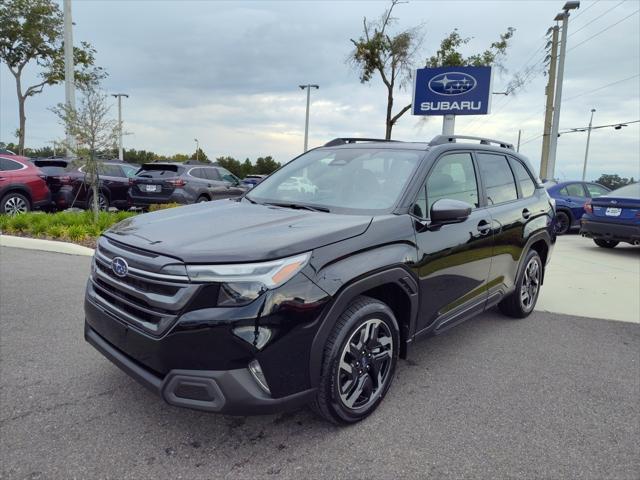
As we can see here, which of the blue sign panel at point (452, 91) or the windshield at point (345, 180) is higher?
the blue sign panel at point (452, 91)

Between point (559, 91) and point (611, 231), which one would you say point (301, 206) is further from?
point (559, 91)

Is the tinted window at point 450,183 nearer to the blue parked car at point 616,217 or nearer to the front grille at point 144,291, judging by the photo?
the front grille at point 144,291

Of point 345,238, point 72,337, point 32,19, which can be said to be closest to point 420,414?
point 345,238

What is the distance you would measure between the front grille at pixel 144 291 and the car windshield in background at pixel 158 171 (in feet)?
33.0

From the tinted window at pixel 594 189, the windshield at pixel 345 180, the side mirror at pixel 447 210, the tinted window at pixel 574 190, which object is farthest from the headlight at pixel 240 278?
the tinted window at pixel 594 189

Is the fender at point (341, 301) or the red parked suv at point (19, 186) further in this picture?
the red parked suv at point (19, 186)

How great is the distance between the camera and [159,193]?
12.0m

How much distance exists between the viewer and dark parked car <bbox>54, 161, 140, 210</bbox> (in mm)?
11844

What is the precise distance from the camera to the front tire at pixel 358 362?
99.9 inches

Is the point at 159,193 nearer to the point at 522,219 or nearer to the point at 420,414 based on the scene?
the point at 522,219

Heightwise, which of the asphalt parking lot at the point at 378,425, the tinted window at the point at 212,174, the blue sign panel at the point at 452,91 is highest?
the blue sign panel at the point at 452,91

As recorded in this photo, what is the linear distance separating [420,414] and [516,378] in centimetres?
101

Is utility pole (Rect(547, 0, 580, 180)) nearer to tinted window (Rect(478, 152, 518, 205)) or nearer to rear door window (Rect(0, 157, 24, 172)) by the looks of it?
tinted window (Rect(478, 152, 518, 205))

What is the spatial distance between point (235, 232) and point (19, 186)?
10107 millimetres
